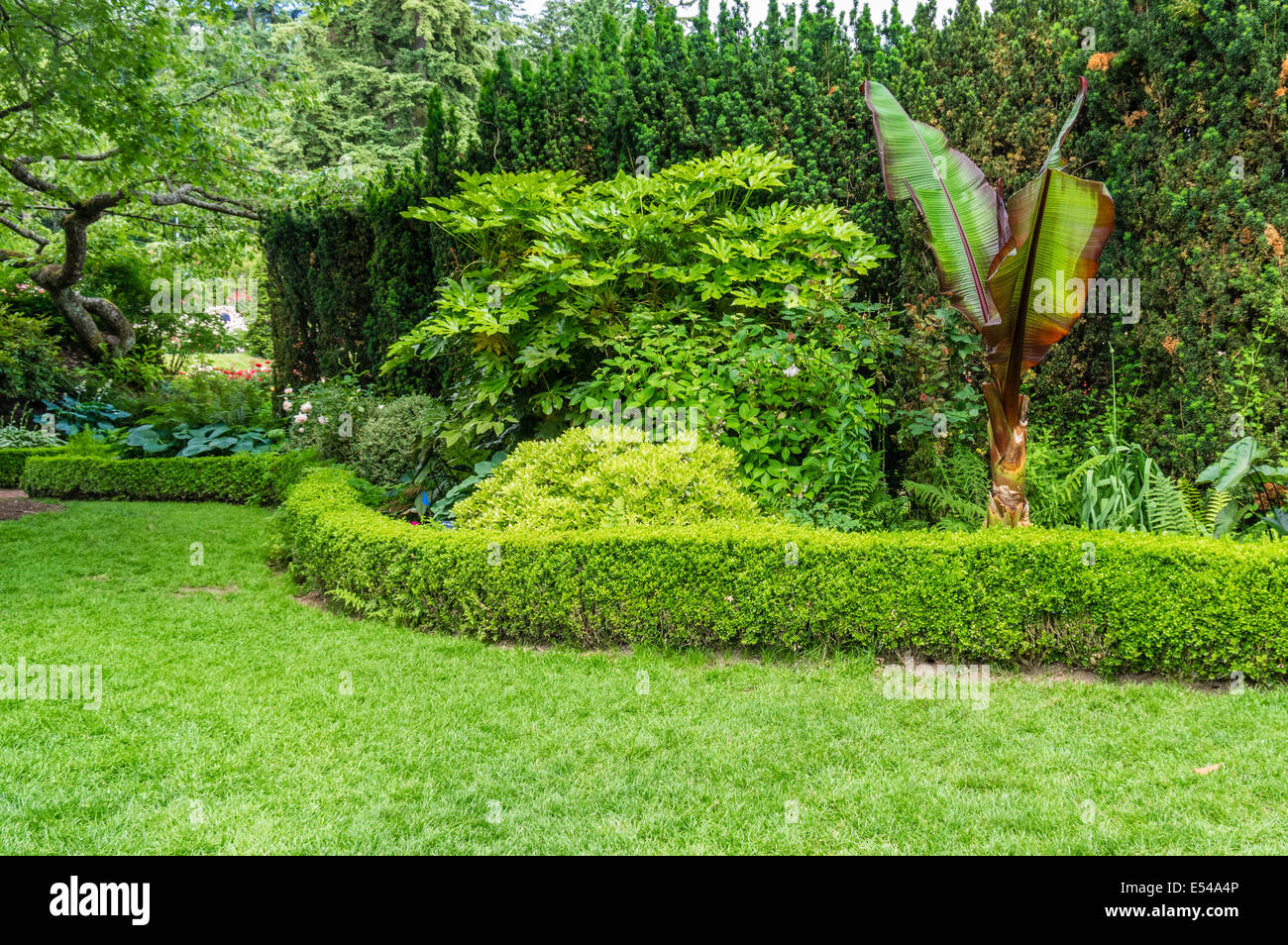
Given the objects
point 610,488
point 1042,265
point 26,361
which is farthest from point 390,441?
point 26,361

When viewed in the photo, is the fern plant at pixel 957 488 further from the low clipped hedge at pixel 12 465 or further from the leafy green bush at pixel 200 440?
the low clipped hedge at pixel 12 465

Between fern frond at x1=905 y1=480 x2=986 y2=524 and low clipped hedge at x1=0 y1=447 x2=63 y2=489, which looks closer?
fern frond at x1=905 y1=480 x2=986 y2=524

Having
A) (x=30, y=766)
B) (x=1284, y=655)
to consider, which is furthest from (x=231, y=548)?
(x=1284, y=655)

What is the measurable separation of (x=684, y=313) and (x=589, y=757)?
374 cm

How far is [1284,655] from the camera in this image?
155 inches

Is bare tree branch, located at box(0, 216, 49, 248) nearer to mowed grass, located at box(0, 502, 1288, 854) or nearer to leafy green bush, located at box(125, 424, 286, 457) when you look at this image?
leafy green bush, located at box(125, 424, 286, 457)

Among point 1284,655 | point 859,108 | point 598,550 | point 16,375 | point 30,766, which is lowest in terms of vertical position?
point 30,766

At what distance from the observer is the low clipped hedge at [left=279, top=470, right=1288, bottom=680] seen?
4008 millimetres

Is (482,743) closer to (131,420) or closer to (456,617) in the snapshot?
(456,617)

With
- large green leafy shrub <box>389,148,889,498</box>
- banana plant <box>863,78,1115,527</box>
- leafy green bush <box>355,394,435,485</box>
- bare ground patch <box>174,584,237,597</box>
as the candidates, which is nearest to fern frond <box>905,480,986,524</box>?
banana plant <box>863,78,1115,527</box>

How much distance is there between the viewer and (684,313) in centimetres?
605

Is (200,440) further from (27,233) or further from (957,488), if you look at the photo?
(957,488)

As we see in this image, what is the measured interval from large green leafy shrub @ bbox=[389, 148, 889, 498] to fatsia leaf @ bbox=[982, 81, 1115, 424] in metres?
1.06

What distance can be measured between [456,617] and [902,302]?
4550 mm
